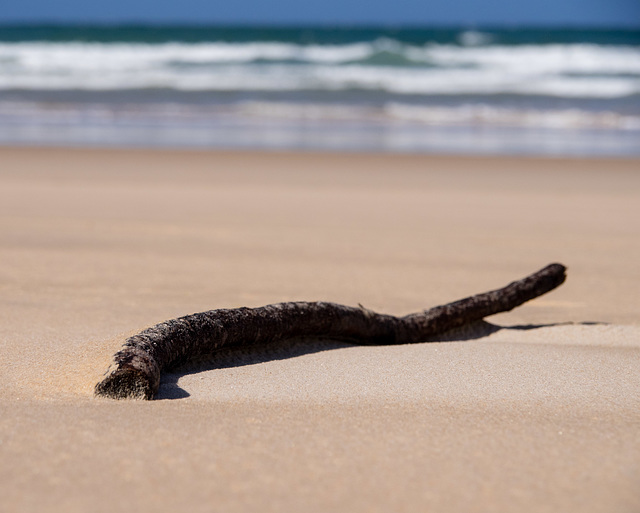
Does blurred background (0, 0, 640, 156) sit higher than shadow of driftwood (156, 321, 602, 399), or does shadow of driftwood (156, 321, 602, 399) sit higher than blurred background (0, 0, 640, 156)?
blurred background (0, 0, 640, 156)

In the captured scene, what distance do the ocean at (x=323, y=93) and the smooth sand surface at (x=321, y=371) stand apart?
20.5 ft

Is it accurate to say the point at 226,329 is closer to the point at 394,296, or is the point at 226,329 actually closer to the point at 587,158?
the point at 394,296

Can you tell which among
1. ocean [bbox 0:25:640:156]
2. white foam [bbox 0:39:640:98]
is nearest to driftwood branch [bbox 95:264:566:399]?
ocean [bbox 0:25:640:156]

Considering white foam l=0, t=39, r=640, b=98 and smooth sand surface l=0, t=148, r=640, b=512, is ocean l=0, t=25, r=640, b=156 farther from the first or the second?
smooth sand surface l=0, t=148, r=640, b=512

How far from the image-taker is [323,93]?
69.2ft

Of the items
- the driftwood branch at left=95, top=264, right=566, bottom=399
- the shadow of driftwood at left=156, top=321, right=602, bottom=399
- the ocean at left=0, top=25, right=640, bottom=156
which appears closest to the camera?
the driftwood branch at left=95, top=264, right=566, bottom=399

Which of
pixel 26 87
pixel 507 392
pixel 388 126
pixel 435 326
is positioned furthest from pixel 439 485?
pixel 26 87

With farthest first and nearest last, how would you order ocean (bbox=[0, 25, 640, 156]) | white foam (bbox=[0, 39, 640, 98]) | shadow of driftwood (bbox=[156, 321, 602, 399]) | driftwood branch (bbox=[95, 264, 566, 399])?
1. white foam (bbox=[0, 39, 640, 98])
2. ocean (bbox=[0, 25, 640, 156])
3. shadow of driftwood (bbox=[156, 321, 602, 399])
4. driftwood branch (bbox=[95, 264, 566, 399])

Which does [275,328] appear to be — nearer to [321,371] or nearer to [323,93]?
[321,371]

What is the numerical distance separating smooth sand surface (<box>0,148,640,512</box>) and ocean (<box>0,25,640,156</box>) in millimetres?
6246

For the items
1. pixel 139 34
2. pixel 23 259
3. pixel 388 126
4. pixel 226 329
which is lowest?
pixel 226 329

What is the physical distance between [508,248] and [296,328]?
3.04 meters

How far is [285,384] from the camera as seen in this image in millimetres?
2350

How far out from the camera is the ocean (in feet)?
43.2
